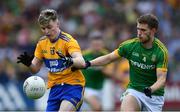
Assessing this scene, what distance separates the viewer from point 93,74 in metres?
14.5

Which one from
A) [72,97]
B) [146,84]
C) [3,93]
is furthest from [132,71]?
[3,93]

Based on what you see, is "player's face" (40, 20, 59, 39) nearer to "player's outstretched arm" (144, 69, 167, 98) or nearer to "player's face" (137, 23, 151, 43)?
"player's face" (137, 23, 151, 43)

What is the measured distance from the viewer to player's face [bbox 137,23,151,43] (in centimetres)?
995

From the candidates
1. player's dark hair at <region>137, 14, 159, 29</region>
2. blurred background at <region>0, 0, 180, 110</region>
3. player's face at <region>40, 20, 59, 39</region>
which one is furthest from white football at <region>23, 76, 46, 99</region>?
blurred background at <region>0, 0, 180, 110</region>

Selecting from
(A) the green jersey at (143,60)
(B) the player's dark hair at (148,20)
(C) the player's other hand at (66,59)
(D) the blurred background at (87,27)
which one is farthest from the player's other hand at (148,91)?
(D) the blurred background at (87,27)

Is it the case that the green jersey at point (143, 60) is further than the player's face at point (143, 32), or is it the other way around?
the green jersey at point (143, 60)

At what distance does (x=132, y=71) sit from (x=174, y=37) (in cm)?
992

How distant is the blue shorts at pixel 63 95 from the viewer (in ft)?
33.8

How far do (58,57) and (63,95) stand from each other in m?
0.58

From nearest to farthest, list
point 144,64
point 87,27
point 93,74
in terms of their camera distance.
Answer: point 144,64 → point 93,74 → point 87,27

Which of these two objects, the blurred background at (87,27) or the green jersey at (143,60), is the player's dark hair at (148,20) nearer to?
the green jersey at (143,60)

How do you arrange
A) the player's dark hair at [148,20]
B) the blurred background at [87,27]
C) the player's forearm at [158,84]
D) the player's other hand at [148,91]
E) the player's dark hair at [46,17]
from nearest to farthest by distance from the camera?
the player's other hand at [148,91] < the player's forearm at [158,84] < the player's dark hair at [148,20] < the player's dark hair at [46,17] < the blurred background at [87,27]

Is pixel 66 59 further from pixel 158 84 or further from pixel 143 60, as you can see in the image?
pixel 158 84

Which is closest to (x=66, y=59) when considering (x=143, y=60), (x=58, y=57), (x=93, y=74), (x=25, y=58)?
(x=58, y=57)
